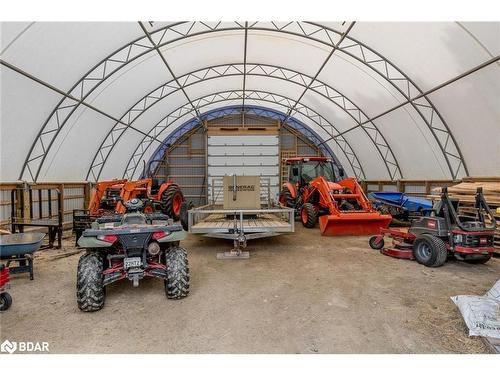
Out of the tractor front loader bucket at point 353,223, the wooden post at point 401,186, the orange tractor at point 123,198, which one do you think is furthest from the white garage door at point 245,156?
the tractor front loader bucket at point 353,223

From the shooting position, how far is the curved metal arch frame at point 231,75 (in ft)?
36.9

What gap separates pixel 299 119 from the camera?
16.2 m

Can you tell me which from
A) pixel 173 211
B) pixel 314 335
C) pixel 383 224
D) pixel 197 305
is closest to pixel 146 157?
pixel 173 211

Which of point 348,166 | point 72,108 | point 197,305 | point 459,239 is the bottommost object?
point 197,305

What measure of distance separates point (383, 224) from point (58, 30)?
8997mm

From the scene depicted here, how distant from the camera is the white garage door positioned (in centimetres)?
1609

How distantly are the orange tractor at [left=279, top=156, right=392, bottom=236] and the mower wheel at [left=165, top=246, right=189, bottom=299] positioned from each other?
197 inches

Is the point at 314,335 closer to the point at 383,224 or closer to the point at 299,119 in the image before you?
the point at 383,224

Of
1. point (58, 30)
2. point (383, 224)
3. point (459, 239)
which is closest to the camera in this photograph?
point (459, 239)

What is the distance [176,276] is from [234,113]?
1376 centimetres

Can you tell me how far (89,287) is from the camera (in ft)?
11.6

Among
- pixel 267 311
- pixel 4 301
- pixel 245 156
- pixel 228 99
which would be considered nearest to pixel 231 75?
pixel 228 99

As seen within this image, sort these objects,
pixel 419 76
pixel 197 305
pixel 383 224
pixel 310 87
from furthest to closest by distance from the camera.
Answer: pixel 310 87
pixel 383 224
pixel 419 76
pixel 197 305

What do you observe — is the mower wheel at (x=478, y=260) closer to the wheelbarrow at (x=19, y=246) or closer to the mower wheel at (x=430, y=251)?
the mower wheel at (x=430, y=251)
